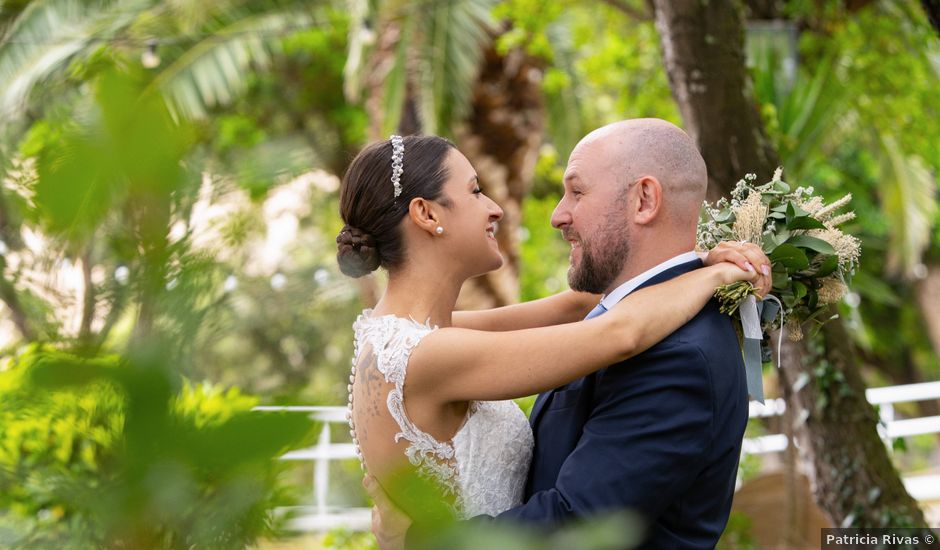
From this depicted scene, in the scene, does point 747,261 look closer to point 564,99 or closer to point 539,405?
point 539,405

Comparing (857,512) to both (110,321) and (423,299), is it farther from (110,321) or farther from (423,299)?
(110,321)

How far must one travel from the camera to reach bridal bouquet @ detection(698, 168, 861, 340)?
261 cm

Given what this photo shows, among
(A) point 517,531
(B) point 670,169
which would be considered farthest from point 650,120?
(A) point 517,531

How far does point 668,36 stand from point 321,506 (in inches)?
174

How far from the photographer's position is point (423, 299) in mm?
2617

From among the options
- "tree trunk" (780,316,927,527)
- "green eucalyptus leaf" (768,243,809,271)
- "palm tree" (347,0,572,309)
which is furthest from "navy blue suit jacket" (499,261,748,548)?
"palm tree" (347,0,572,309)

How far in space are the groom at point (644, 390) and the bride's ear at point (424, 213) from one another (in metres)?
0.31

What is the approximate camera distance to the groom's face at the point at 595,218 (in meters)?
2.56

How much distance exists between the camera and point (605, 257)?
2.61 metres

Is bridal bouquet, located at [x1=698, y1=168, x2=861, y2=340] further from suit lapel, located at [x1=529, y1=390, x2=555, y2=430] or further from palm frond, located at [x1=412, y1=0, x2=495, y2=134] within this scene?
palm frond, located at [x1=412, y1=0, x2=495, y2=134]

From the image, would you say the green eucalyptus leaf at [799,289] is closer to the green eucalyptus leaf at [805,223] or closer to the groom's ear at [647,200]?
the green eucalyptus leaf at [805,223]

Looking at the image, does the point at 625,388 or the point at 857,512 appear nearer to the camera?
the point at 625,388

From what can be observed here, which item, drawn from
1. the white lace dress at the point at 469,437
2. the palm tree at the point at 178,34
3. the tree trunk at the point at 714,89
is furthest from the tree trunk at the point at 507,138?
the white lace dress at the point at 469,437

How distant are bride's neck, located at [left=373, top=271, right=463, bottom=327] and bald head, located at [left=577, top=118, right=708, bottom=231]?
0.52 metres
